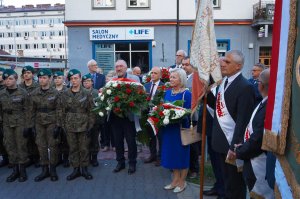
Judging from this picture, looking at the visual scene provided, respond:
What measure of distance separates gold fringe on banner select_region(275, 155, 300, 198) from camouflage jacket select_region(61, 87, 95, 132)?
4107 millimetres

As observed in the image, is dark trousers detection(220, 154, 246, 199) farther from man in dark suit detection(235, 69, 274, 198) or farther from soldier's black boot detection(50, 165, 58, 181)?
soldier's black boot detection(50, 165, 58, 181)

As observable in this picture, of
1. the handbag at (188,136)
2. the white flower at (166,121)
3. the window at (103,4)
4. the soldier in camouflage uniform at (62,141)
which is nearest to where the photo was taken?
the white flower at (166,121)

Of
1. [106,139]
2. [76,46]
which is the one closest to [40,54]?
[76,46]

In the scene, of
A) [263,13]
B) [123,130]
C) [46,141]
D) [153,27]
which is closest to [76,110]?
[46,141]

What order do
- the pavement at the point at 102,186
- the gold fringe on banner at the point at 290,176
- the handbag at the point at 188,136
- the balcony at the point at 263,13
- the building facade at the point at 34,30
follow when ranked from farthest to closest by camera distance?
the building facade at the point at 34,30
the balcony at the point at 263,13
the pavement at the point at 102,186
the handbag at the point at 188,136
the gold fringe on banner at the point at 290,176

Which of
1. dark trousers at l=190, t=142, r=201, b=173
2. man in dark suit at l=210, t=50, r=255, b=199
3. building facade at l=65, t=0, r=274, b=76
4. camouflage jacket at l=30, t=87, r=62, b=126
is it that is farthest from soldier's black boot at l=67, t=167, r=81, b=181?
building facade at l=65, t=0, r=274, b=76

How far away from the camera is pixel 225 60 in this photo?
3.92 meters

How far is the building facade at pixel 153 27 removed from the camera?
1852 cm

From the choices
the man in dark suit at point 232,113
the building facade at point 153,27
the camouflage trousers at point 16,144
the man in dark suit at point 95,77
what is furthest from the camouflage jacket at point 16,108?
the building facade at point 153,27

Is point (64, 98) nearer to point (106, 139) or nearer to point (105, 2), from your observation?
point (106, 139)

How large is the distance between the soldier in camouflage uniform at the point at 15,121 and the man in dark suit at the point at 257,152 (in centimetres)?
411

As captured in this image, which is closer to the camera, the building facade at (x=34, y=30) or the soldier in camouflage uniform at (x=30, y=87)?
the soldier in camouflage uniform at (x=30, y=87)

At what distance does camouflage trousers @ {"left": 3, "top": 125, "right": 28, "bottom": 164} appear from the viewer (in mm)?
5961

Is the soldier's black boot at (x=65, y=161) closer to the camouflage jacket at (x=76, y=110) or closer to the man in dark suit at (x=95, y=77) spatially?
the camouflage jacket at (x=76, y=110)
